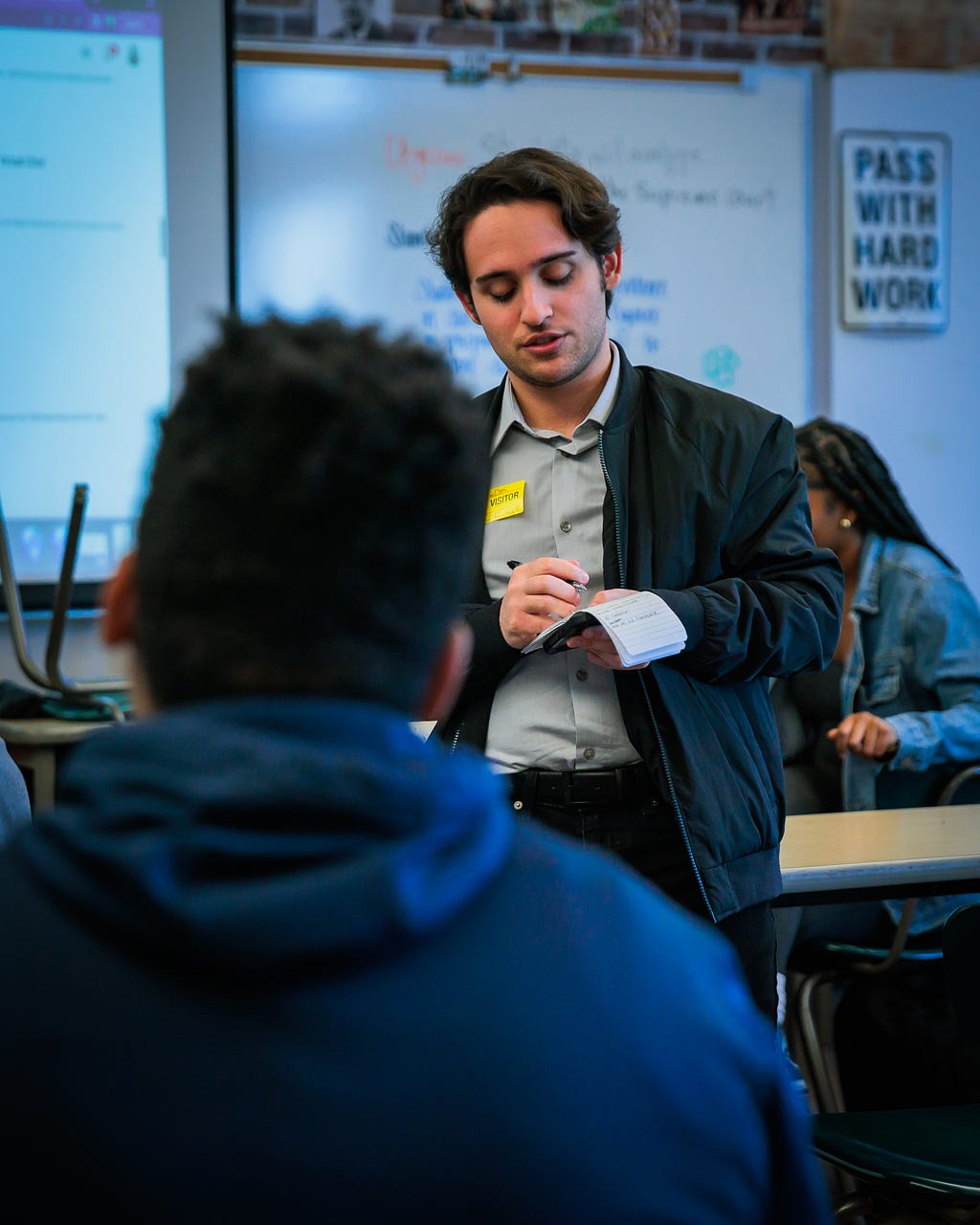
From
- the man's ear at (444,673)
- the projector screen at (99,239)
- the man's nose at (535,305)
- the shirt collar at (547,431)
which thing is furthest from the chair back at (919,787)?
the man's ear at (444,673)

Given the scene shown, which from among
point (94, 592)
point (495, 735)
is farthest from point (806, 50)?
point (495, 735)

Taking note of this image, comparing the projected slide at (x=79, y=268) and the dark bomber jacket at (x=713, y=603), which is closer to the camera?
the dark bomber jacket at (x=713, y=603)

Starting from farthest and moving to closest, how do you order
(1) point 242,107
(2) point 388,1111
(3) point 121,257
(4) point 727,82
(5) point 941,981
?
(4) point 727,82
(1) point 242,107
(3) point 121,257
(5) point 941,981
(2) point 388,1111

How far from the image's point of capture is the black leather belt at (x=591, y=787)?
5.48ft

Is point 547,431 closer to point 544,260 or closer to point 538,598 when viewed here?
point 544,260

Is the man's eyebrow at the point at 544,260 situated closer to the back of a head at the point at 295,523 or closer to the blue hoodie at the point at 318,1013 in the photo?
the back of a head at the point at 295,523

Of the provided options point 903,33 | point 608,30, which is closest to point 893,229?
point 903,33

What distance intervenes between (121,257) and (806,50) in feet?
7.41

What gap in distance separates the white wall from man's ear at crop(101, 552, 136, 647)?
3827 mm

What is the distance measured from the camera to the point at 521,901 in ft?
1.89

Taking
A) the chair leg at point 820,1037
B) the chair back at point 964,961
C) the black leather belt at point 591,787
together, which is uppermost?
the black leather belt at point 591,787

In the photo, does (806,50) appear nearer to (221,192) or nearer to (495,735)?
(221,192)

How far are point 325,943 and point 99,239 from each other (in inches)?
131

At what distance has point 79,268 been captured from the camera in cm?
350
